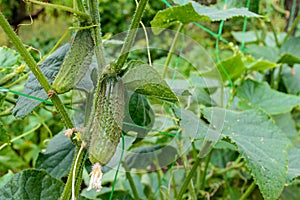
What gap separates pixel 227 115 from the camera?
2.97ft

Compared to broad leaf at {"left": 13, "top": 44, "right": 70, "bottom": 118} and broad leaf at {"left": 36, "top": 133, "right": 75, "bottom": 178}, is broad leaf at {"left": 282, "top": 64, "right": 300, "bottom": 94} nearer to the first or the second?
broad leaf at {"left": 36, "top": 133, "right": 75, "bottom": 178}

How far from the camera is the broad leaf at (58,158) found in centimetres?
90

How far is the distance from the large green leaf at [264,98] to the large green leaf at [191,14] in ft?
1.35

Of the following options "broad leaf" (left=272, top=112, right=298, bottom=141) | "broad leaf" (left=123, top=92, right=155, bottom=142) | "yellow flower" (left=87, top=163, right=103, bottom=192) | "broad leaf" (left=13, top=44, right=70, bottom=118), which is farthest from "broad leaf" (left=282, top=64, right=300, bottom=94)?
"yellow flower" (left=87, top=163, right=103, bottom=192)

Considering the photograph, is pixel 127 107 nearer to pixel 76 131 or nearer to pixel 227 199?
pixel 76 131

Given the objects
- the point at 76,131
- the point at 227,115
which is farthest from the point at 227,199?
the point at 76,131

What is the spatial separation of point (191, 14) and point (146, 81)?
33 cm

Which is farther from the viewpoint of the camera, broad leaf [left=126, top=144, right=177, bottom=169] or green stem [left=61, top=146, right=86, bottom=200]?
broad leaf [left=126, top=144, right=177, bottom=169]

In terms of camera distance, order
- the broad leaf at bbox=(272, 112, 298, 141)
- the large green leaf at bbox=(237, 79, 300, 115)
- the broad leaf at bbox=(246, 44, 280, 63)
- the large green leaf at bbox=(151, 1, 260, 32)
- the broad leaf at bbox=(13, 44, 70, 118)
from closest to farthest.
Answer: the broad leaf at bbox=(13, 44, 70, 118) < the large green leaf at bbox=(151, 1, 260, 32) < the large green leaf at bbox=(237, 79, 300, 115) < the broad leaf at bbox=(272, 112, 298, 141) < the broad leaf at bbox=(246, 44, 280, 63)

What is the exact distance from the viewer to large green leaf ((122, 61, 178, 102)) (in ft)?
1.82

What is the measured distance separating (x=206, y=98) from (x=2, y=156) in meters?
0.55

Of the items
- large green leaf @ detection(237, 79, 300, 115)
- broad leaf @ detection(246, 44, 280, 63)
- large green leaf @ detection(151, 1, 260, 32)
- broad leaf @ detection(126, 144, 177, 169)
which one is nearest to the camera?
large green leaf @ detection(151, 1, 260, 32)

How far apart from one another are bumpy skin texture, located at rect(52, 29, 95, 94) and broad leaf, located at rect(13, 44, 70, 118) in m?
0.10

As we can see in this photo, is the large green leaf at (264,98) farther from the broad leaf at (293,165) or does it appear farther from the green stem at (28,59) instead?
the green stem at (28,59)
